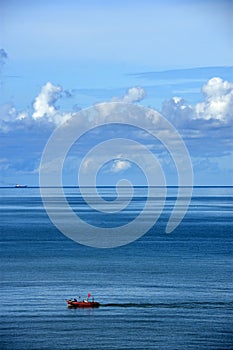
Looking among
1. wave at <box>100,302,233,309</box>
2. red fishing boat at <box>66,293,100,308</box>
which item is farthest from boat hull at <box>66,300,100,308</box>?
A: wave at <box>100,302,233,309</box>

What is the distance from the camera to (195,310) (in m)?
67.9

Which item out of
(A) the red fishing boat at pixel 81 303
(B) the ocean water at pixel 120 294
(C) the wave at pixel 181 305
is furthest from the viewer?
(A) the red fishing boat at pixel 81 303

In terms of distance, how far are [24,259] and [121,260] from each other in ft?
45.7

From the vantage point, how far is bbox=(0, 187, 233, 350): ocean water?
193 feet

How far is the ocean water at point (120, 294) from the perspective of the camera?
58750mm

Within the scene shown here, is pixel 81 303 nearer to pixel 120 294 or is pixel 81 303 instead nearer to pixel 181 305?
pixel 120 294

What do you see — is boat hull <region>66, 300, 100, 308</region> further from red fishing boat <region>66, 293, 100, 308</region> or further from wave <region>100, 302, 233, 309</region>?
wave <region>100, 302, 233, 309</region>

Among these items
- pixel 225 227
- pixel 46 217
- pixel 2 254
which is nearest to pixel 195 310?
pixel 2 254

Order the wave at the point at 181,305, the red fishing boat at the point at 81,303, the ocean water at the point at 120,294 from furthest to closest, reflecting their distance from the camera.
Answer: the red fishing boat at the point at 81,303 < the wave at the point at 181,305 < the ocean water at the point at 120,294

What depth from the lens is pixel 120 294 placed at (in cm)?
7612

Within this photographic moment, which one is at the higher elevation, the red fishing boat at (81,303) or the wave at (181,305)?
the wave at (181,305)

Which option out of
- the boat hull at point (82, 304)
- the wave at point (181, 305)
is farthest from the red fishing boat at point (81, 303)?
the wave at point (181, 305)

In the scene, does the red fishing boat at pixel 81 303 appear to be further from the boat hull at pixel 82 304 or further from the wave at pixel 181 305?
the wave at pixel 181 305

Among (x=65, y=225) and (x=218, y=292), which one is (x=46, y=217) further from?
(x=218, y=292)
